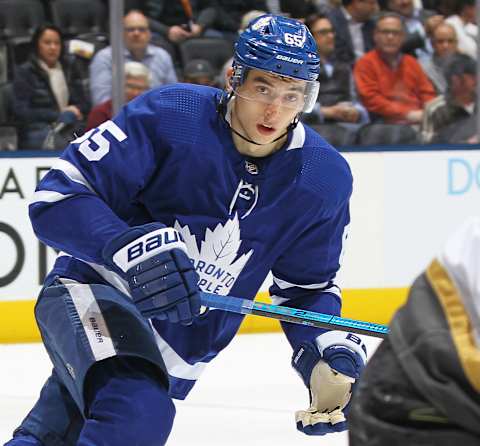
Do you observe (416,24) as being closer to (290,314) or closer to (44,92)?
(44,92)

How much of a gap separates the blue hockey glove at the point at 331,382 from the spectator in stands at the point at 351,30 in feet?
9.32

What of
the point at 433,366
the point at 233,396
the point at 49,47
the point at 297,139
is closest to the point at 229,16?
the point at 49,47

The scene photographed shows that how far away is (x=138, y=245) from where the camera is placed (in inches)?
77.7

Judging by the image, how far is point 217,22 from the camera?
4.76 metres

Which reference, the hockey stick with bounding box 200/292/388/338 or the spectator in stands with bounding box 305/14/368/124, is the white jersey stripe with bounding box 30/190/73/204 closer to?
the hockey stick with bounding box 200/292/388/338

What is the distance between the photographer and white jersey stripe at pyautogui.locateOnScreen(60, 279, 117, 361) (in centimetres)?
200

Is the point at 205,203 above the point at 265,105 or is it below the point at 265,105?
below

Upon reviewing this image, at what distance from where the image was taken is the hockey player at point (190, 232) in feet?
6.61

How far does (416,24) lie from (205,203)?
121 inches

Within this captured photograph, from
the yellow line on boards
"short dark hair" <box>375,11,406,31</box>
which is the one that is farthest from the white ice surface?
"short dark hair" <box>375,11,406,31</box>

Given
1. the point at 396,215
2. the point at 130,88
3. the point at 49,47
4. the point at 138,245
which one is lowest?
the point at 396,215

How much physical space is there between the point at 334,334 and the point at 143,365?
0.40 metres

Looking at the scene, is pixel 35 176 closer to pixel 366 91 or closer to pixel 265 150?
pixel 366 91

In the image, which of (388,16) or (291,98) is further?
(388,16)
